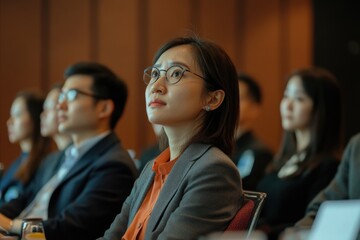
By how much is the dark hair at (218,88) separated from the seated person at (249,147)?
5.87ft

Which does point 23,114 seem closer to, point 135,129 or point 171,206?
point 135,129

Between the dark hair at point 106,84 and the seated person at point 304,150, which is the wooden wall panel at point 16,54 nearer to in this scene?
the dark hair at point 106,84

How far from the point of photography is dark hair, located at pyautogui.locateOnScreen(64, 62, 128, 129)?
333cm

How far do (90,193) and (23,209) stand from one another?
3.14ft

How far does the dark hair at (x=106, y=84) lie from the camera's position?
131 inches

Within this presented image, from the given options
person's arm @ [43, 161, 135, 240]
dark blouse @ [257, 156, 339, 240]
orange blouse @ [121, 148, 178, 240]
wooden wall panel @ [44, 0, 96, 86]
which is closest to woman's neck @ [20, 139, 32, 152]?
wooden wall panel @ [44, 0, 96, 86]

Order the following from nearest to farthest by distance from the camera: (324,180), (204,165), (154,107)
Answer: (204,165) < (154,107) < (324,180)

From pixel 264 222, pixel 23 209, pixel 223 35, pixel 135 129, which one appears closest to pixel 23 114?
pixel 23 209

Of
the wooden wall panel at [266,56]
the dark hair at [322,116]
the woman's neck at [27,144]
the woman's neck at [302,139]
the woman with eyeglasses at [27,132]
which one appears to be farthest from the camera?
the wooden wall panel at [266,56]

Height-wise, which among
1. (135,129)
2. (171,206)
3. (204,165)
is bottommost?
(135,129)

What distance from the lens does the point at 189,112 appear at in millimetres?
2195

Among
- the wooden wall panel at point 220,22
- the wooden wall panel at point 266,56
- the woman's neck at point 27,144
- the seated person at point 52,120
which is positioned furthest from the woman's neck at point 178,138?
the wooden wall panel at point 266,56

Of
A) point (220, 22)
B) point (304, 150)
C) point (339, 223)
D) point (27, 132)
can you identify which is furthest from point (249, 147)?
point (339, 223)

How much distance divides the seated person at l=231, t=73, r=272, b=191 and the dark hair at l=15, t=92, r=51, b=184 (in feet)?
4.46
